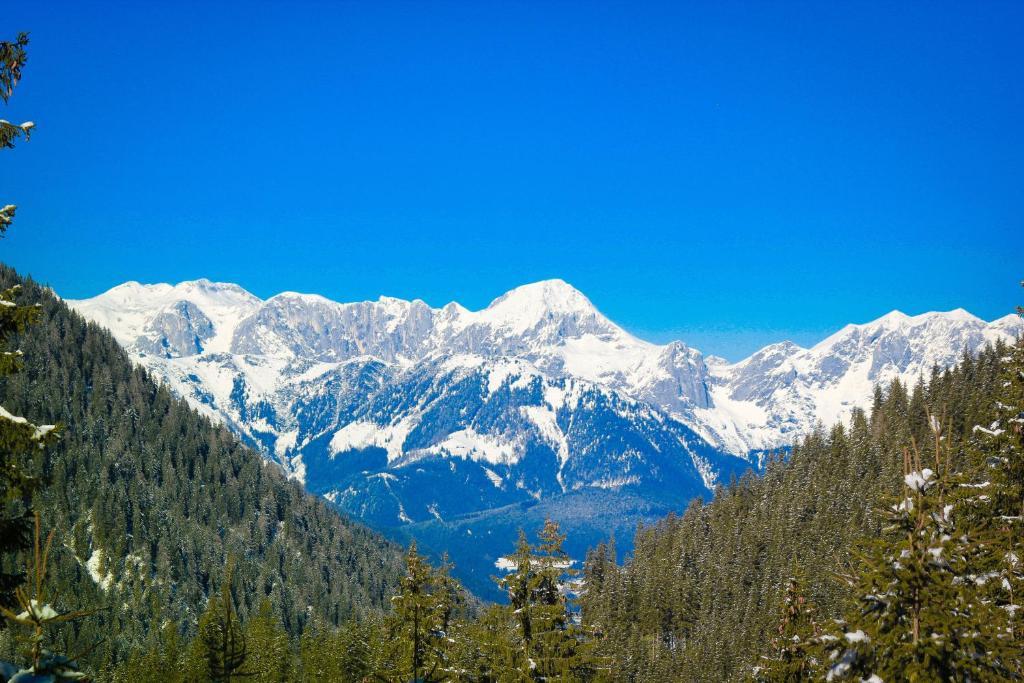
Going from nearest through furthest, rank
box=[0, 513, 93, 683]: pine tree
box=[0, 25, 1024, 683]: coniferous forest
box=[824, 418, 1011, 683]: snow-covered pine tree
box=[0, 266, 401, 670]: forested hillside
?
1. box=[0, 513, 93, 683]: pine tree
2. box=[824, 418, 1011, 683]: snow-covered pine tree
3. box=[0, 25, 1024, 683]: coniferous forest
4. box=[0, 266, 401, 670]: forested hillside

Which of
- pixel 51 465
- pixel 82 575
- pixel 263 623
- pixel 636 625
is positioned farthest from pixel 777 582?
pixel 51 465

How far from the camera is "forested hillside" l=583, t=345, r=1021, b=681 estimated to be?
390 feet

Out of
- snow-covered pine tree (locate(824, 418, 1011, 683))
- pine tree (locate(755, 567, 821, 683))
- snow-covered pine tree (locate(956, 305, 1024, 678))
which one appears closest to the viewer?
snow-covered pine tree (locate(824, 418, 1011, 683))

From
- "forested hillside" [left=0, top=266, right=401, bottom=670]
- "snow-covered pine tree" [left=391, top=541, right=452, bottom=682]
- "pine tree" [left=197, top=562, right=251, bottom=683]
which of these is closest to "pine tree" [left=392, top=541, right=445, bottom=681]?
"snow-covered pine tree" [left=391, top=541, right=452, bottom=682]

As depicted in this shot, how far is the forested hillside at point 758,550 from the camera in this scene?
118875 mm

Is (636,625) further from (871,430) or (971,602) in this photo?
(971,602)

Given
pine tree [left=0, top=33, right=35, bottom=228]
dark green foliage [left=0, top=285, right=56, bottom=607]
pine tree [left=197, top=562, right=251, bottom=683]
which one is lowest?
pine tree [left=197, top=562, right=251, bottom=683]

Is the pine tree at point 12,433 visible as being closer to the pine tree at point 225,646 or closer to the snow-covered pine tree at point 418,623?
the pine tree at point 225,646

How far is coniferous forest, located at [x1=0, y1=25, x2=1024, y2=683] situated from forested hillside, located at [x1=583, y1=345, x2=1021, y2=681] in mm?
628

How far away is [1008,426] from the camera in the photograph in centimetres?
2191

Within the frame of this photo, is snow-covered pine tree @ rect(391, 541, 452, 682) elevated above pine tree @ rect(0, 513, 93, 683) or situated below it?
above

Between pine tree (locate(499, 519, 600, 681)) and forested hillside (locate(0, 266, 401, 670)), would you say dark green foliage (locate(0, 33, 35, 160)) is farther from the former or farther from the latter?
forested hillside (locate(0, 266, 401, 670))

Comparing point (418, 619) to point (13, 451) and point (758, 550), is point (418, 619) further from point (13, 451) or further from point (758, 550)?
point (758, 550)

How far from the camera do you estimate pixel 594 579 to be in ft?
550
